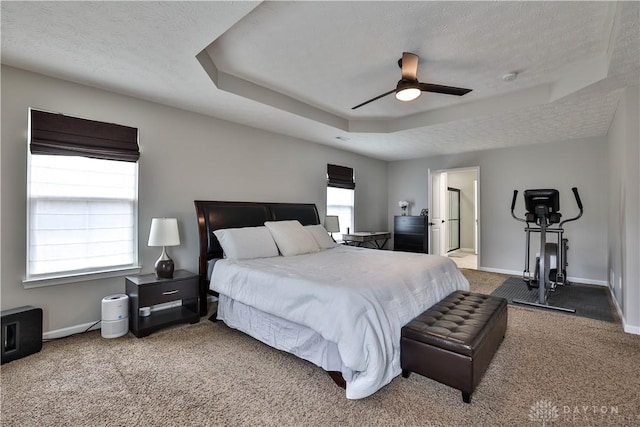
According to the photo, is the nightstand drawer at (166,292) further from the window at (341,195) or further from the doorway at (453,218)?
the doorway at (453,218)

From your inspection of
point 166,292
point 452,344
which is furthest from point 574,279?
point 166,292

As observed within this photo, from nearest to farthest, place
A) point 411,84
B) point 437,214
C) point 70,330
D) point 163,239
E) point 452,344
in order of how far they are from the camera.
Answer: point 452,344
point 411,84
point 70,330
point 163,239
point 437,214

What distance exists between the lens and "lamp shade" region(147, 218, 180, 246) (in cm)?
314

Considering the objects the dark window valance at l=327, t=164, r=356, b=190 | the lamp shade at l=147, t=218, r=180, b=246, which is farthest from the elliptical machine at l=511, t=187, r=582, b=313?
the lamp shade at l=147, t=218, r=180, b=246

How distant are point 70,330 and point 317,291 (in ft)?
8.50

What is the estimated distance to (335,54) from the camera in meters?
2.80

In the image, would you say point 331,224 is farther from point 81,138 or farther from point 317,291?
point 81,138

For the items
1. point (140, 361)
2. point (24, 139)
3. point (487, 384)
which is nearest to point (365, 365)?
point (487, 384)

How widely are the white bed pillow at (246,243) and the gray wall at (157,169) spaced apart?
0.65 m

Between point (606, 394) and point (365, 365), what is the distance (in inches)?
64.0

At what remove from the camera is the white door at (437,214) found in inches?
267

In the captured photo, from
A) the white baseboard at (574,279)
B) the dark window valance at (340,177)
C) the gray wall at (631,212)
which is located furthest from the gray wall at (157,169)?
the gray wall at (631,212)

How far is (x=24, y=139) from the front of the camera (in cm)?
270

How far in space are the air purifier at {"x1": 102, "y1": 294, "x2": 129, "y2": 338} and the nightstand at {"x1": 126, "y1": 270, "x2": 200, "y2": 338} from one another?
0.25ft
